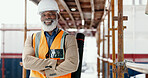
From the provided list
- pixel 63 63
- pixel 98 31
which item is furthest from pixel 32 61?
pixel 98 31

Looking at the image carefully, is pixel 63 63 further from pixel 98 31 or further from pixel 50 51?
pixel 98 31

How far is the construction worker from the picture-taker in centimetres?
224

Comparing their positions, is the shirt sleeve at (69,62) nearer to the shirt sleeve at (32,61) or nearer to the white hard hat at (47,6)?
the shirt sleeve at (32,61)

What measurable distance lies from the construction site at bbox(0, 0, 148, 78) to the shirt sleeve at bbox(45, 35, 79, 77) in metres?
0.14

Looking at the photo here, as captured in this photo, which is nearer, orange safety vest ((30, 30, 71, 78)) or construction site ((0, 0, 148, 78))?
orange safety vest ((30, 30, 71, 78))

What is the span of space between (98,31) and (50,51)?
26.1 ft

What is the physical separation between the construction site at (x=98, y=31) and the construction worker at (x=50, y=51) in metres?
0.17

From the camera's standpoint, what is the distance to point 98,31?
10.1 m

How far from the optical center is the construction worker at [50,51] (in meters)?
2.24

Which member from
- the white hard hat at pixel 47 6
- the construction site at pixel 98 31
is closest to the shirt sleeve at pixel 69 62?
the construction site at pixel 98 31

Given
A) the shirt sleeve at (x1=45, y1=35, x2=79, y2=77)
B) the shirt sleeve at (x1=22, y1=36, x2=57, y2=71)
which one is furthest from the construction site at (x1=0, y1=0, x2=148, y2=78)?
the shirt sleeve at (x1=22, y1=36, x2=57, y2=71)

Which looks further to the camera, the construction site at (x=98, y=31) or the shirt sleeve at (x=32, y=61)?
the construction site at (x=98, y=31)

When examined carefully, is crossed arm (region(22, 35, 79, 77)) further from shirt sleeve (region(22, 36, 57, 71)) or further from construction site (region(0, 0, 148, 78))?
construction site (region(0, 0, 148, 78))

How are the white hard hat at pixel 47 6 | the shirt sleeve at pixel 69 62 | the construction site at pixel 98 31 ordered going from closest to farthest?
the shirt sleeve at pixel 69 62, the white hard hat at pixel 47 6, the construction site at pixel 98 31
